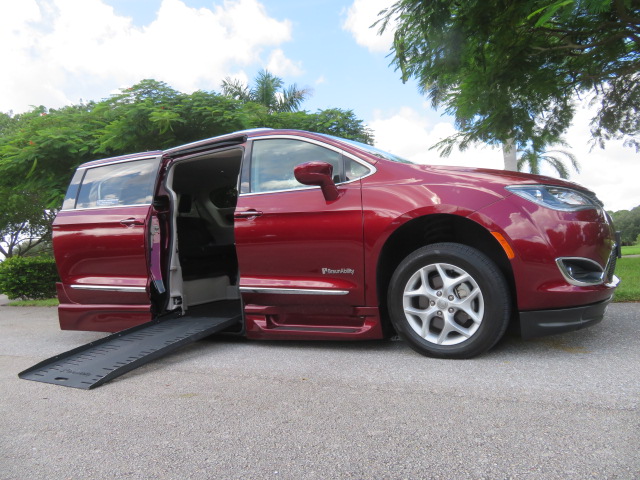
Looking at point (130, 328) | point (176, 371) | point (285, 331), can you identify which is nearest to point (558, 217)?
point (285, 331)

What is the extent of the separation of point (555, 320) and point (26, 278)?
12.4m

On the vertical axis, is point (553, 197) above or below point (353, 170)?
below

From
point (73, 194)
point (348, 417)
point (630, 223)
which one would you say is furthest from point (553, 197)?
point (630, 223)

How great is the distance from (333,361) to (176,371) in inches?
45.1

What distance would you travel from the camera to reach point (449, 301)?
3.31 m

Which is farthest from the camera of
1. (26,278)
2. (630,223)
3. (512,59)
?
(630,223)

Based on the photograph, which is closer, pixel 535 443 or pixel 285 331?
pixel 535 443

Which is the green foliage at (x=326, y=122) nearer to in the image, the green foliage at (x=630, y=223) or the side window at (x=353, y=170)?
the side window at (x=353, y=170)

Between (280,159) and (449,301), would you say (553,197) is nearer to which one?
(449,301)

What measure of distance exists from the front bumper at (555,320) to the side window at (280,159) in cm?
176

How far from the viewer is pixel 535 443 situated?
6.57 feet

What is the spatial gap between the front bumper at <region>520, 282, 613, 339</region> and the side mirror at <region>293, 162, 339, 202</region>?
1613 millimetres

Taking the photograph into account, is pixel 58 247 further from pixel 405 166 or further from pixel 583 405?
pixel 583 405

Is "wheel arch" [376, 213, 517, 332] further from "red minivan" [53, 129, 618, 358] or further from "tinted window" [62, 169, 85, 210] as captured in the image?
"tinted window" [62, 169, 85, 210]
